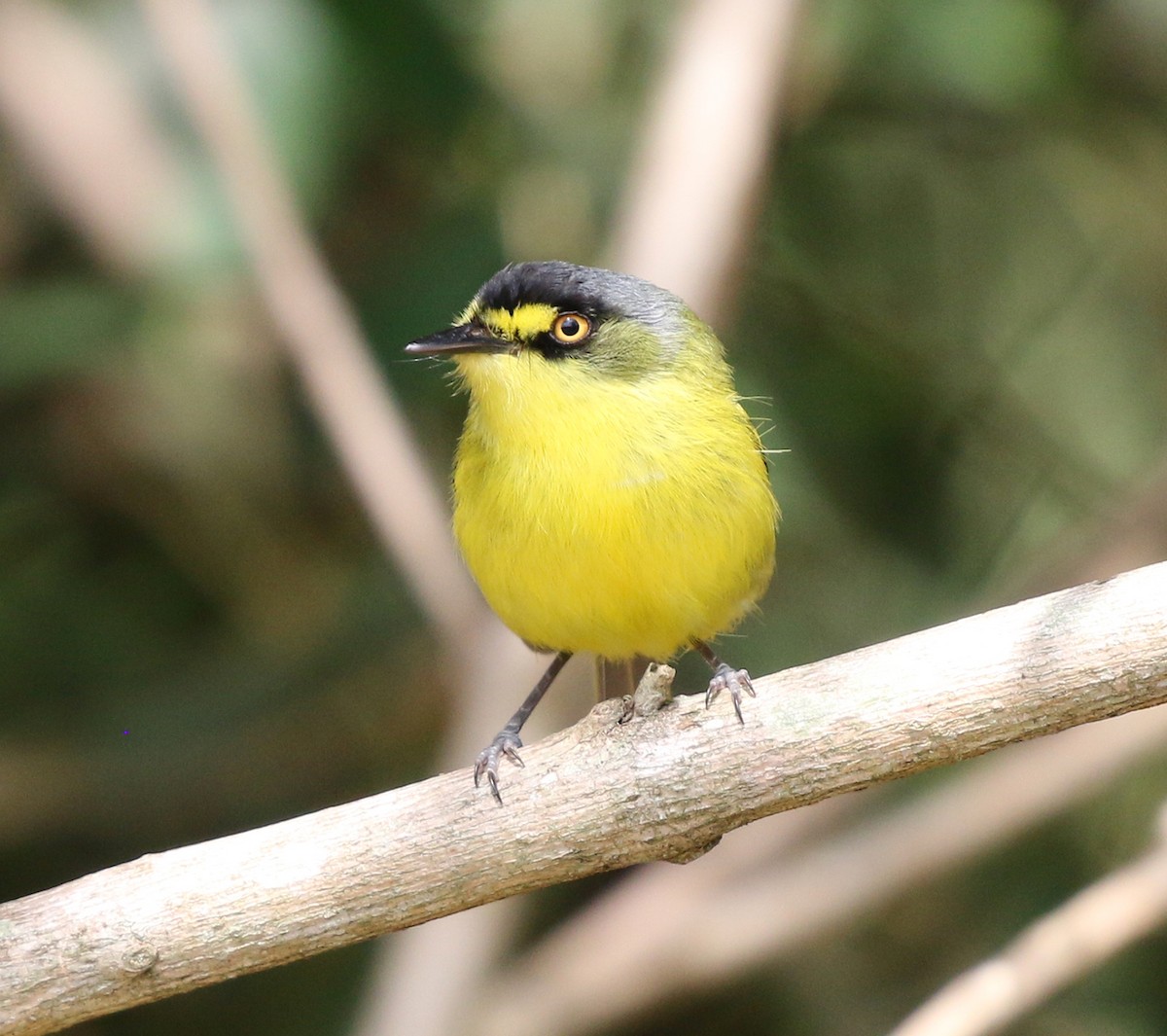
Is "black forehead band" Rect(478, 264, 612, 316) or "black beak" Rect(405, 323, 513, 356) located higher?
"black forehead band" Rect(478, 264, 612, 316)

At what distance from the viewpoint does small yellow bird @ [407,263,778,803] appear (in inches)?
142

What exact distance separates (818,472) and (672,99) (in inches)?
61.0

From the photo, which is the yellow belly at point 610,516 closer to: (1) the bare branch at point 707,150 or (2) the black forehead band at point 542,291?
(2) the black forehead band at point 542,291

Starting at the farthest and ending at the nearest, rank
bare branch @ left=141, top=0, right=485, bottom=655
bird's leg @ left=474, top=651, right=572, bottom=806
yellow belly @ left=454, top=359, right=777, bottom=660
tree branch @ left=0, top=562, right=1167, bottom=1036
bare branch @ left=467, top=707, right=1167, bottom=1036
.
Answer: bare branch @ left=467, top=707, right=1167, bottom=1036
bare branch @ left=141, top=0, right=485, bottom=655
yellow belly @ left=454, top=359, right=777, bottom=660
bird's leg @ left=474, top=651, right=572, bottom=806
tree branch @ left=0, top=562, right=1167, bottom=1036

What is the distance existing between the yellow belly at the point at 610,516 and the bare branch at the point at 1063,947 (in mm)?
1105

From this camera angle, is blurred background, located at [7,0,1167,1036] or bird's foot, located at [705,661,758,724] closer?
bird's foot, located at [705,661,758,724]

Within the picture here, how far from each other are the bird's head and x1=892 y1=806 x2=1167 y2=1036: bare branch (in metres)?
1.70

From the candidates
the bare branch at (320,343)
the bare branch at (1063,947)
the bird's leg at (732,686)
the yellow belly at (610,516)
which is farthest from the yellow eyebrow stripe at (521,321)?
the bare branch at (1063,947)

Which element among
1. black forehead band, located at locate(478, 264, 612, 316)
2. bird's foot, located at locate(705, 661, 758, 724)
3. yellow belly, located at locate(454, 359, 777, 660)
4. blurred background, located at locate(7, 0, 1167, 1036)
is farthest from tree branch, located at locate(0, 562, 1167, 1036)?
blurred background, located at locate(7, 0, 1167, 1036)

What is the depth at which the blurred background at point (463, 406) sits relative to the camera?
201 inches

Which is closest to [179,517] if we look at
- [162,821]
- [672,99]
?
[162,821]

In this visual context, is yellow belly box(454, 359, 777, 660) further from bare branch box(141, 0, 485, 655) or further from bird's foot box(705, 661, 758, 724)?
bare branch box(141, 0, 485, 655)

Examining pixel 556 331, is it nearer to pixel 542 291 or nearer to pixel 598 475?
pixel 542 291

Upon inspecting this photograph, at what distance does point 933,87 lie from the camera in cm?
611
